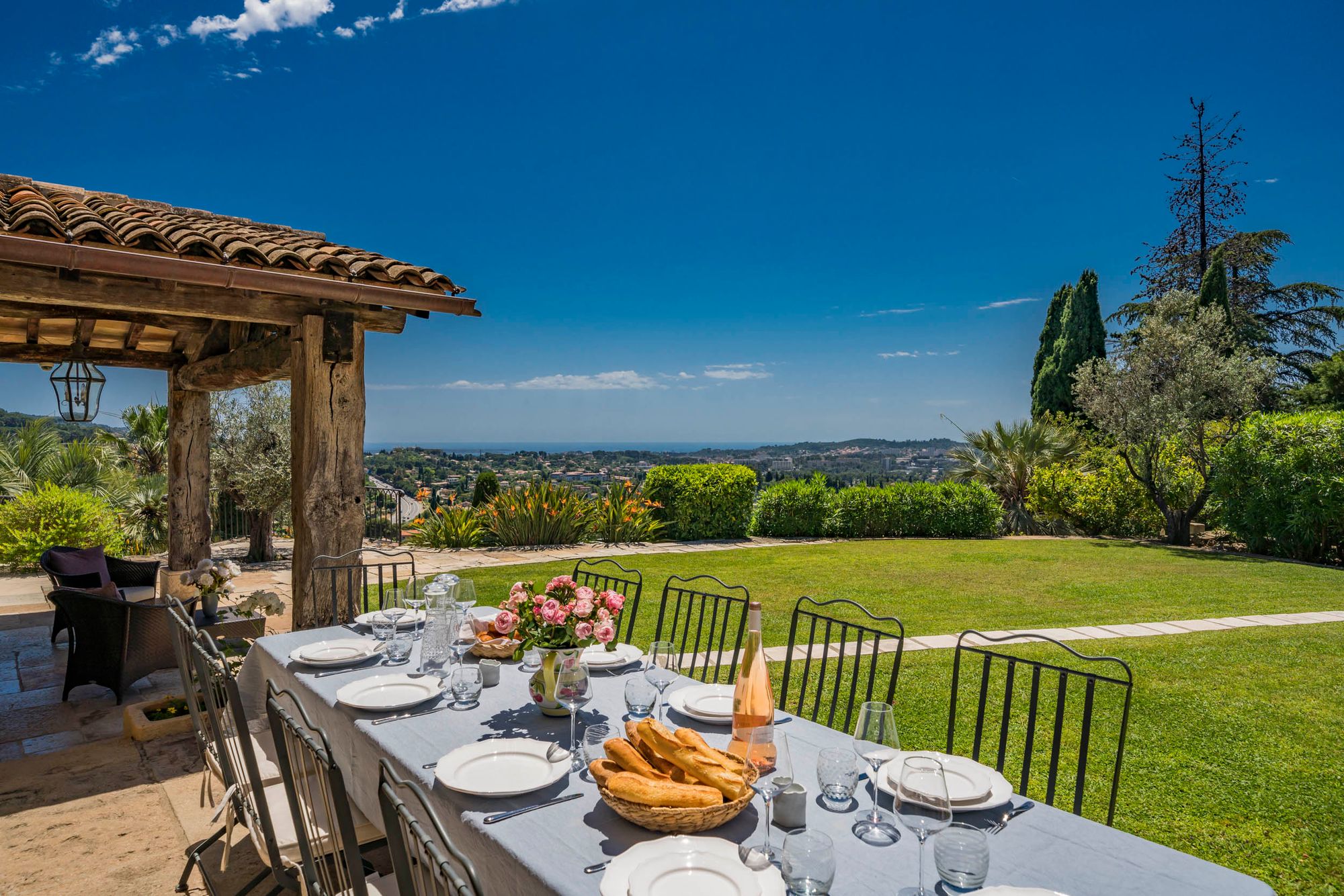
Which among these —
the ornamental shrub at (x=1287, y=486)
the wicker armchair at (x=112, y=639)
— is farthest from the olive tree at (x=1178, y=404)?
the wicker armchair at (x=112, y=639)

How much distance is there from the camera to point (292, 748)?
5.62 ft

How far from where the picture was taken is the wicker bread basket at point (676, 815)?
1510mm

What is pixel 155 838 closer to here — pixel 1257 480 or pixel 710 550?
pixel 710 550

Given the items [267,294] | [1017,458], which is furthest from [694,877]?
[1017,458]

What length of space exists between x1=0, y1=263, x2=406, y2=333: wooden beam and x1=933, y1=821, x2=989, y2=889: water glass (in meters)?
4.26

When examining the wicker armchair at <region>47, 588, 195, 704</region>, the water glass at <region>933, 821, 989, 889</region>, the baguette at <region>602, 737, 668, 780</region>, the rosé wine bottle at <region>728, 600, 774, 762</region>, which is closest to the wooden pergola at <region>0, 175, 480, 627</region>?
the wicker armchair at <region>47, 588, 195, 704</region>

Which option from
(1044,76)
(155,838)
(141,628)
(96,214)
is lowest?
(155,838)

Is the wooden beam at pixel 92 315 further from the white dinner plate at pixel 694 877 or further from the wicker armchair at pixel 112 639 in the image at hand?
the white dinner plate at pixel 694 877

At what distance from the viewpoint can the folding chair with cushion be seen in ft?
4.37

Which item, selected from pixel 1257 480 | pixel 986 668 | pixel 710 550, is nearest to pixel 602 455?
pixel 710 550

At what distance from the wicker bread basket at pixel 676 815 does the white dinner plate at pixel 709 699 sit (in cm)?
67

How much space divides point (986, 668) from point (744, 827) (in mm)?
1380

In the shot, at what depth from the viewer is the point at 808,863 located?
1.24m

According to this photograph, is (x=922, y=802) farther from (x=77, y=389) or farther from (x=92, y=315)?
(x=77, y=389)
